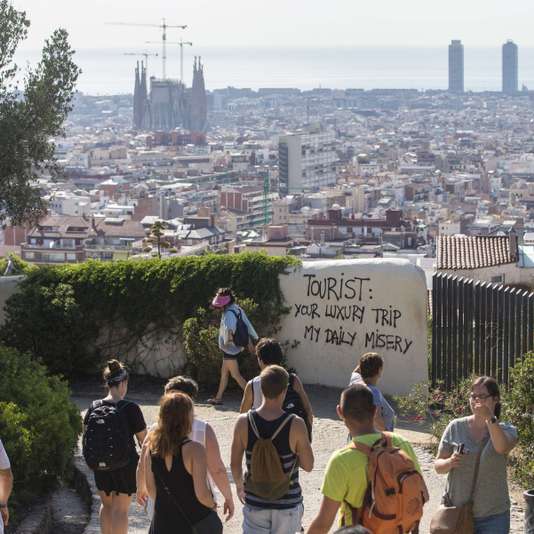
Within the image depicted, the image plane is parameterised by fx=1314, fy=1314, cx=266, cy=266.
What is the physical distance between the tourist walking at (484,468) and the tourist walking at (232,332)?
405 cm

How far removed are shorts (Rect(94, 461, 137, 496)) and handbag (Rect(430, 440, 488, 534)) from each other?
1.36 meters

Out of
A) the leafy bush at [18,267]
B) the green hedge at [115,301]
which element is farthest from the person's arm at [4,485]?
the leafy bush at [18,267]

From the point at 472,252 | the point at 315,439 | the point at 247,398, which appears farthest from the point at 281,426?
the point at 472,252

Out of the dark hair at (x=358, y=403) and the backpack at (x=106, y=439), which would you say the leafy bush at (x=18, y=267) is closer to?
the backpack at (x=106, y=439)

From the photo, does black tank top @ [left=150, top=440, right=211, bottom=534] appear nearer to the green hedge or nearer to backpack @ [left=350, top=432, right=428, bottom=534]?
backpack @ [left=350, top=432, right=428, bottom=534]

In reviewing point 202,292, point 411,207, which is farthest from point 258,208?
point 202,292

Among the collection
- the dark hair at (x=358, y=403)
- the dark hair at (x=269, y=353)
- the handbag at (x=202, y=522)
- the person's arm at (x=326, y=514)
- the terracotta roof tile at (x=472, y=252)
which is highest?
the dark hair at (x=358, y=403)

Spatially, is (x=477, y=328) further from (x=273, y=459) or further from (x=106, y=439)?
(x=273, y=459)

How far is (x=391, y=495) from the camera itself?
4066 mm

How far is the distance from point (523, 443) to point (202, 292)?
152 inches

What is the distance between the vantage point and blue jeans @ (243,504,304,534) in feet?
15.5

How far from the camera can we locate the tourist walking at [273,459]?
4703mm

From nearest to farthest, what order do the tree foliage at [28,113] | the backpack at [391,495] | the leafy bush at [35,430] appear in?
the backpack at [391,495]
the leafy bush at [35,430]
the tree foliage at [28,113]

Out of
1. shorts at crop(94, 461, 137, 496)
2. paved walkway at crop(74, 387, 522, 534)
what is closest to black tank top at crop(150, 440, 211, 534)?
shorts at crop(94, 461, 137, 496)
